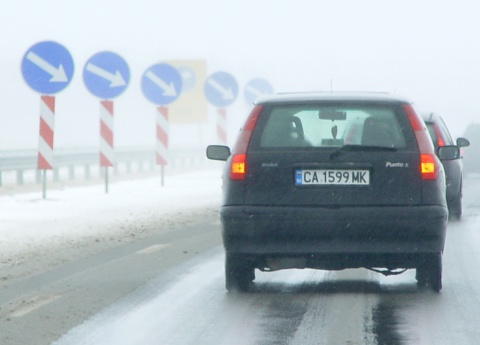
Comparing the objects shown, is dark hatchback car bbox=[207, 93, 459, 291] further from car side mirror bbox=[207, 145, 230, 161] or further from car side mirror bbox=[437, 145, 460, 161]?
car side mirror bbox=[437, 145, 460, 161]

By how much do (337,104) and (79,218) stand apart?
896 cm

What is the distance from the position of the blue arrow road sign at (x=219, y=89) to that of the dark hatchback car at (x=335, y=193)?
2326cm

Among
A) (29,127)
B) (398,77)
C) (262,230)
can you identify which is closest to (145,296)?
(262,230)

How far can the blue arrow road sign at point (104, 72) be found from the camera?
80.5 feet

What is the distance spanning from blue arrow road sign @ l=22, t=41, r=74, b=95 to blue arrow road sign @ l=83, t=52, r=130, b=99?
2.30 metres

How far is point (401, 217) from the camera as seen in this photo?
10.1 meters

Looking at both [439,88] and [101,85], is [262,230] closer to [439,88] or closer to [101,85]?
[101,85]

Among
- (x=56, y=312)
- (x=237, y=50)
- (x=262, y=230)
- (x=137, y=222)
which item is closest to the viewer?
(x=56, y=312)

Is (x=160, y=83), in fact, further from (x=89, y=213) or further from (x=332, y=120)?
(x=332, y=120)

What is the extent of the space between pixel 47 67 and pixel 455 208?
6.81 metres

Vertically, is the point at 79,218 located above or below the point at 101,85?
below

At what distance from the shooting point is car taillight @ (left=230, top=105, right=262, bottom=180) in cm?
1030

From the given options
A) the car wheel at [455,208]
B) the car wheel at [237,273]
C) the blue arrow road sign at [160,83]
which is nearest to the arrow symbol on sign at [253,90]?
the blue arrow road sign at [160,83]

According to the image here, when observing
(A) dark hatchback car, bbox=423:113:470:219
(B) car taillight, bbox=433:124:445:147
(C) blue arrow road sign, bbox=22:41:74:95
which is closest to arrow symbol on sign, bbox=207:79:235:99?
(C) blue arrow road sign, bbox=22:41:74:95
